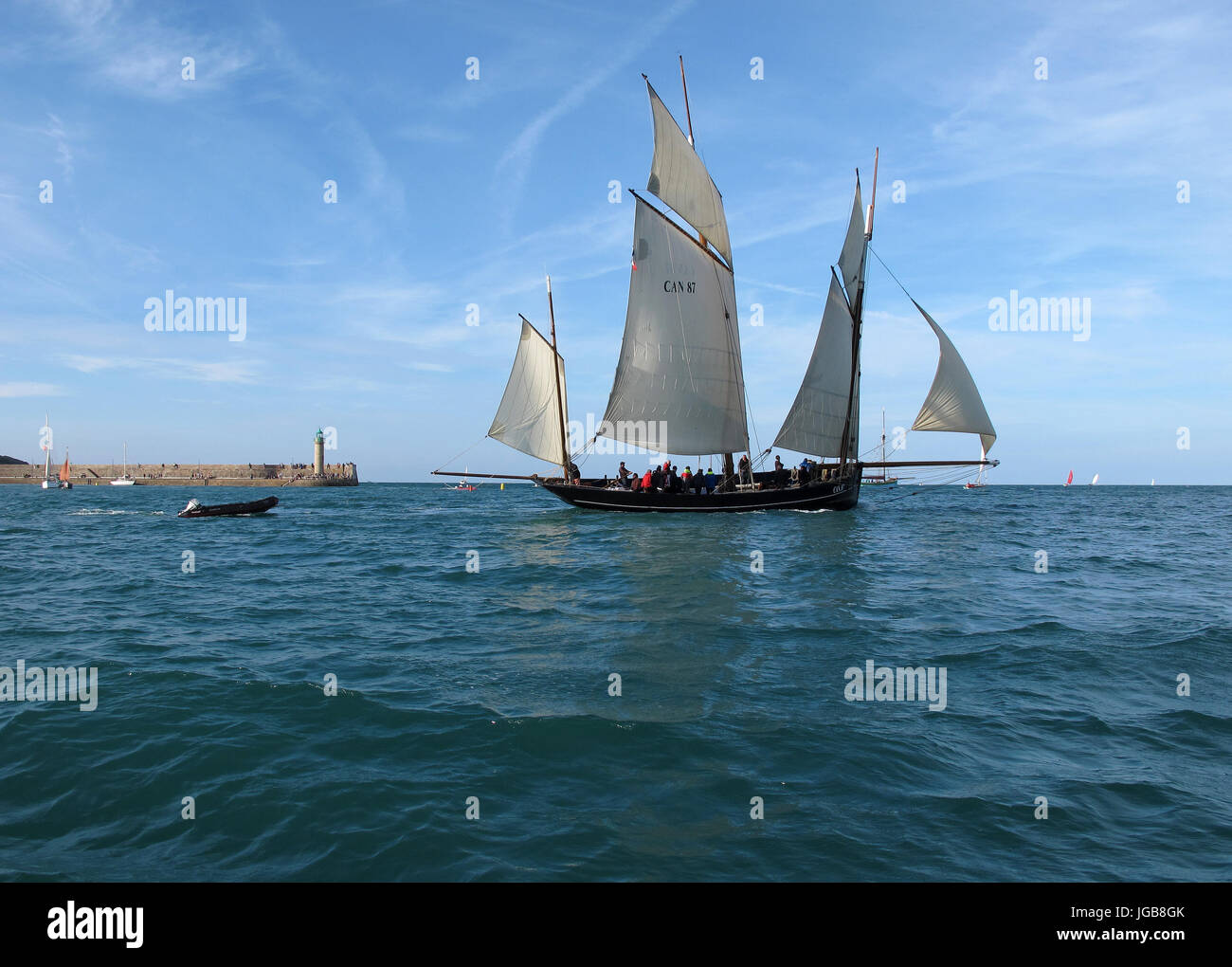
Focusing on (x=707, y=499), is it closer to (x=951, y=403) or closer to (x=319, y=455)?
(x=951, y=403)

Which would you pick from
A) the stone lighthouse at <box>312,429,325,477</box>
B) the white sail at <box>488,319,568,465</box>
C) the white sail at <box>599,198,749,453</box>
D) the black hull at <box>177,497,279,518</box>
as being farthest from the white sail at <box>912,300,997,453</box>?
the stone lighthouse at <box>312,429,325,477</box>

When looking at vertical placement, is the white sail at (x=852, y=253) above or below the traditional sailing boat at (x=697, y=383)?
above

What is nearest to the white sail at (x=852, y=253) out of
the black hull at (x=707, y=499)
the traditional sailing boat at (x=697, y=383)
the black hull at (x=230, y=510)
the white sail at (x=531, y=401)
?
the traditional sailing boat at (x=697, y=383)

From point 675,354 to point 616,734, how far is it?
3584 cm

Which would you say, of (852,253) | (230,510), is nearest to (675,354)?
(852,253)

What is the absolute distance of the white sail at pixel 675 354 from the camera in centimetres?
4134

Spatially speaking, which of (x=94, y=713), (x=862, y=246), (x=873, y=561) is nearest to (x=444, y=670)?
(x=94, y=713)

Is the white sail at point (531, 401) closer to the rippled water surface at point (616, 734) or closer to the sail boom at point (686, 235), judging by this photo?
the sail boom at point (686, 235)

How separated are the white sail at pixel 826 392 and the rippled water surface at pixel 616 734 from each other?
90.0 ft

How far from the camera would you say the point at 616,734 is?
25.3 ft

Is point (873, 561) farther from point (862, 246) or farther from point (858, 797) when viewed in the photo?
point (862, 246)

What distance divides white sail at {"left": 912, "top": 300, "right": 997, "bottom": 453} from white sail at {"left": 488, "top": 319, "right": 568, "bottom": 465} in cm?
2120

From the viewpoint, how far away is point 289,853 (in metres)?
5.43

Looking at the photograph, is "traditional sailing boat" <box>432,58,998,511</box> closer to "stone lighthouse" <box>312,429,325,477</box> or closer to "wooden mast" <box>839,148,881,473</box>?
"wooden mast" <box>839,148,881,473</box>
